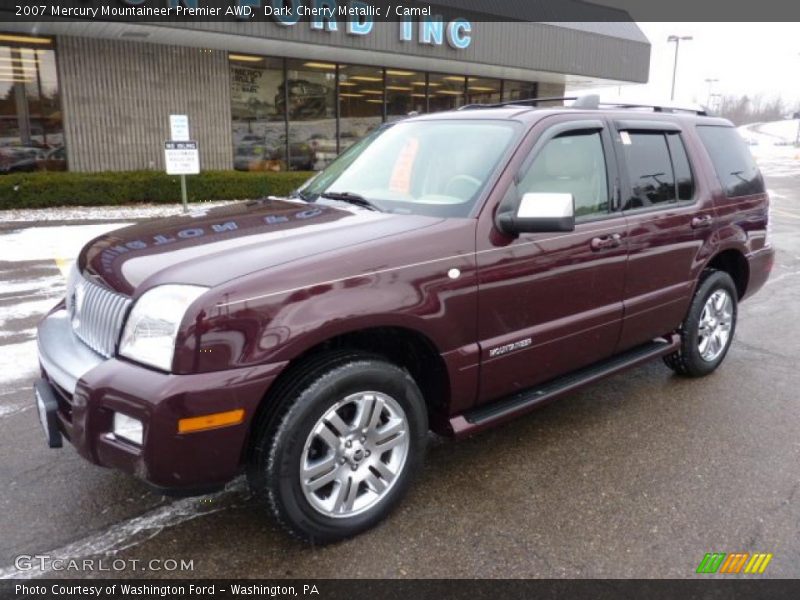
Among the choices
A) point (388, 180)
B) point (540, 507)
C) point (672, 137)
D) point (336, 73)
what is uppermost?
point (336, 73)

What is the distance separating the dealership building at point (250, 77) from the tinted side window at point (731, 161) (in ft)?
34.9

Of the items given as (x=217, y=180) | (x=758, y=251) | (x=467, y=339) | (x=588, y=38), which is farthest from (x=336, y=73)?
(x=467, y=339)

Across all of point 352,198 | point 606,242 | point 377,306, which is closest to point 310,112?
point 352,198

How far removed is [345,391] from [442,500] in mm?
880

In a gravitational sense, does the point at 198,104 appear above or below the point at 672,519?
above

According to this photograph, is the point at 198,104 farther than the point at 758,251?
Yes

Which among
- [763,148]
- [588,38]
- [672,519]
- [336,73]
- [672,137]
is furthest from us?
[763,148]

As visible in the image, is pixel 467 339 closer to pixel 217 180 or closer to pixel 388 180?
pixel 388 180

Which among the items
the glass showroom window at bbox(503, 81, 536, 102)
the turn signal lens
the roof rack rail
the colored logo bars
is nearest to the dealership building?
the glass showroom window at bbox(503, 81, 536, 102)

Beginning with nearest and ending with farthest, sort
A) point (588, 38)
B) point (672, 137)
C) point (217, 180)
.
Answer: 1. point (672, 137)
2. point (217, 180)
3. point (588, 38)

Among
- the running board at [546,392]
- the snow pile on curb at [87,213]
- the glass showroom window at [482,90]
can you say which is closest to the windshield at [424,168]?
the running board at [546,392]

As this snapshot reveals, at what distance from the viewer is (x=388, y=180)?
3566mm

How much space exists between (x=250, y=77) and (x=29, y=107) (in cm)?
495

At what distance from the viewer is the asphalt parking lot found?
2654mm
